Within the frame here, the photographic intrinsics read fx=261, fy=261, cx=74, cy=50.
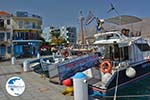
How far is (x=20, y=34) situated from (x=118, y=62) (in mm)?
40513

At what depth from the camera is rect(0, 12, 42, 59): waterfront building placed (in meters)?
51.1

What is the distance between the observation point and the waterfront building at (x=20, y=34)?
51062 mm

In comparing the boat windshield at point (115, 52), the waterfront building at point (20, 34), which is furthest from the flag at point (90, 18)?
the waterfront building at point (20, 34)

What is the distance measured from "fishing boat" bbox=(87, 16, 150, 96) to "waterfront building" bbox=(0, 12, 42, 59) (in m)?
35.7

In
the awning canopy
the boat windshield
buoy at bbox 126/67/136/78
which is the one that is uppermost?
the awning canopy

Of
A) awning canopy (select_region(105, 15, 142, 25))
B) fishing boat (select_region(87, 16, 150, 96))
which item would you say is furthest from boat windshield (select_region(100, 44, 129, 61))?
awning canopy (select_region(105, 15, 142, 25))

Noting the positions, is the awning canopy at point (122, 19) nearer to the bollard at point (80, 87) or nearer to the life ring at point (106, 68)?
the life ring at point (106, 68)

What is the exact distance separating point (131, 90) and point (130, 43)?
2.92 metres

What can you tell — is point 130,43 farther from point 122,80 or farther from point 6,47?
point 6,47

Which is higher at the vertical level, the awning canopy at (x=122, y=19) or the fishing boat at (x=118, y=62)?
the awning canopy at (x=122, y=19)

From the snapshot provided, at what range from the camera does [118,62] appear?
50.6ft

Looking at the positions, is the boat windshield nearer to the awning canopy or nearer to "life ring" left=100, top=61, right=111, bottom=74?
"life ring" left=100, top=61, right=111, bottom=74

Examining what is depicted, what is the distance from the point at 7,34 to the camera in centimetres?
5112

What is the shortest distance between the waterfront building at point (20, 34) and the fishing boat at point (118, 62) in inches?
1407
